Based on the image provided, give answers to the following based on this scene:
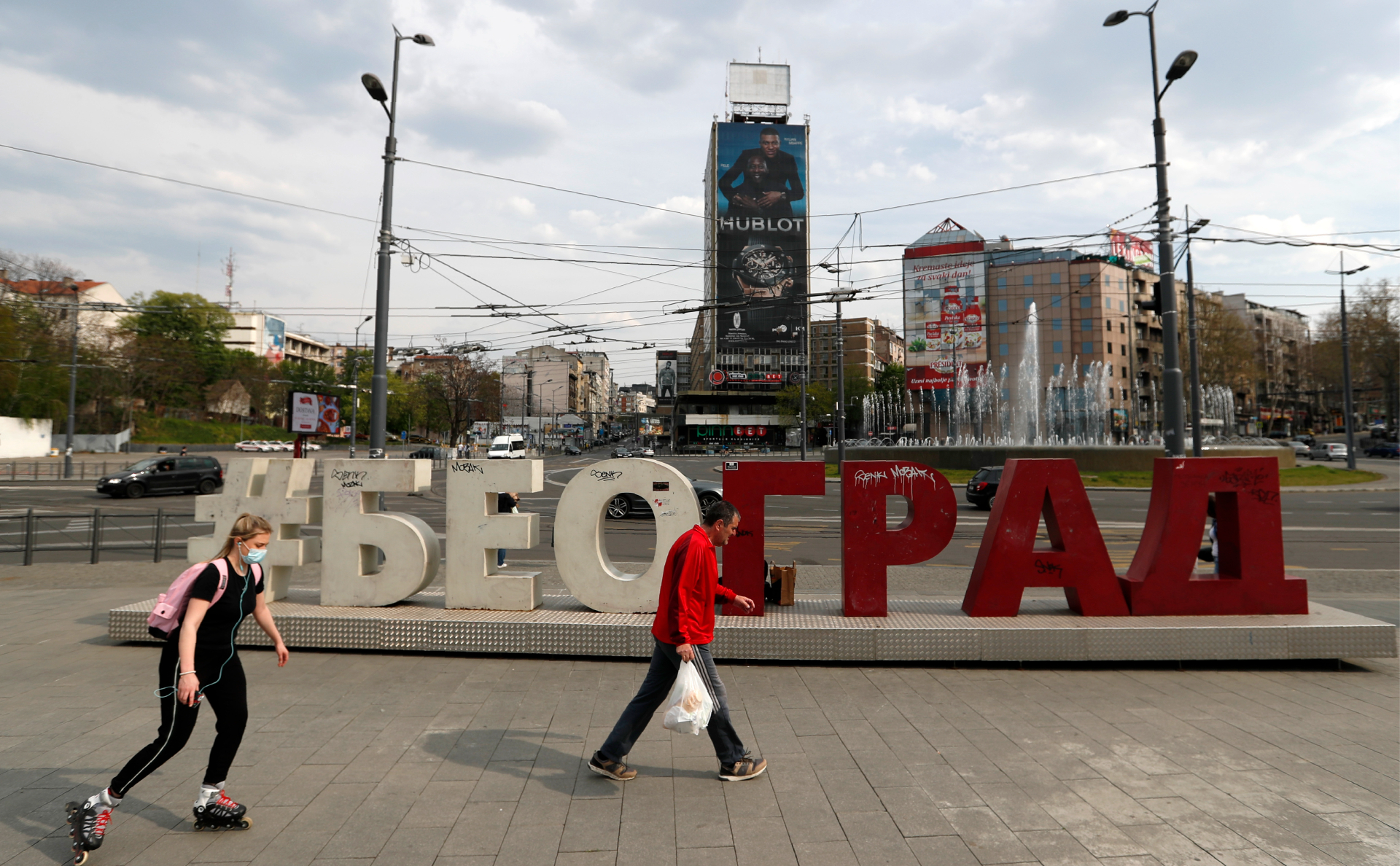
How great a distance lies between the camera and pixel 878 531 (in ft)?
25.3

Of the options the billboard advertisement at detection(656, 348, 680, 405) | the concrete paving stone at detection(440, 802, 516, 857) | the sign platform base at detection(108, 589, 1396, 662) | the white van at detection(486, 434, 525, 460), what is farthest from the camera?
the billboard advertisement at detection(656, 348, 680, 405)

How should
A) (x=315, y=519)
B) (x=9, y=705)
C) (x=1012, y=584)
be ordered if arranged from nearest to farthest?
(x=9, y=705)
(x=1012, y=584)
(x=315, y=519)

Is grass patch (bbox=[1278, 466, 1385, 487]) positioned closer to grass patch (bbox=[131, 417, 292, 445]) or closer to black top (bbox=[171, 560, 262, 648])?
black top (bbox=[171, 560, 262, 648])

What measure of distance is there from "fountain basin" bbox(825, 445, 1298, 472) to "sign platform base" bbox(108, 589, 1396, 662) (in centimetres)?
2575

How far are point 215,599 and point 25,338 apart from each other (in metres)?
58.8

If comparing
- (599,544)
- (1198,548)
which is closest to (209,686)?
(599,544)

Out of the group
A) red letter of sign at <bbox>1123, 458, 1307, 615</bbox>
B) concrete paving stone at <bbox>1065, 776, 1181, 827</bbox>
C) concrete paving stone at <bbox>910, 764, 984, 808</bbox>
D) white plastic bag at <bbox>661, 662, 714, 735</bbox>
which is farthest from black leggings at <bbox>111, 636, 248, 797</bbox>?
red letter of sign at <bbox>1123, 458, 1307, 615</bbox>

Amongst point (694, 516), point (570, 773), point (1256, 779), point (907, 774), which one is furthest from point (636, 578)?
point (1256, 779)

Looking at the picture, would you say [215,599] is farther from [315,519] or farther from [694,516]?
[315,519]

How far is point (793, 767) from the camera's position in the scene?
4895mm

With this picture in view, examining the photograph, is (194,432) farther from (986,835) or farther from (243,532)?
(986,835)

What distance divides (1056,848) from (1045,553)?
438 centimetres

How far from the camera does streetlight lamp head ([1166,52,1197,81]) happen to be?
1187cm

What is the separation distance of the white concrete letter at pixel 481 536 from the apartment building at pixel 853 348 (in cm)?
10579
